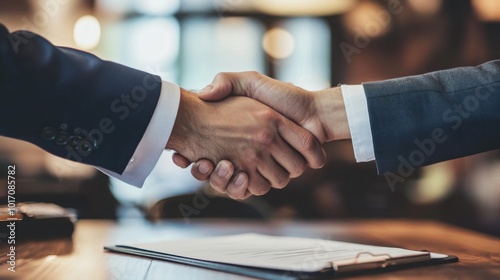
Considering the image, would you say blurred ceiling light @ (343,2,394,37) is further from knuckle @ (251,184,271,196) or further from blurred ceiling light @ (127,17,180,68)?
knuckle @ (251,184,271,196)

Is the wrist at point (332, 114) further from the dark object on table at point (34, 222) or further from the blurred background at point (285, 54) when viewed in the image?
the blurred background at point (285, 54)

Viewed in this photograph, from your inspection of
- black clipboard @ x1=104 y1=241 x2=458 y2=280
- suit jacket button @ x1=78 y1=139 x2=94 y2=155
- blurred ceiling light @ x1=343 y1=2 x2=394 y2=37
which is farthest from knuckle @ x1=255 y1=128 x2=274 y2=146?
blurred ceiling light @ x1=343 y1=2 x2=394 y2=37

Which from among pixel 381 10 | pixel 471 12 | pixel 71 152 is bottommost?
pixel 71 152

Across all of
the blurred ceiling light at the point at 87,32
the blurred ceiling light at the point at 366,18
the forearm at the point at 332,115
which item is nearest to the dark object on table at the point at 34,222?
the forearm at the point at 332,115

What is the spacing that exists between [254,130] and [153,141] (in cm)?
28

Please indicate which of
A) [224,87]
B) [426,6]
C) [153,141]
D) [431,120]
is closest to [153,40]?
[426,6]

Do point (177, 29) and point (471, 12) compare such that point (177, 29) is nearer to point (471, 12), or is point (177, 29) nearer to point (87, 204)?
point (87, 204)

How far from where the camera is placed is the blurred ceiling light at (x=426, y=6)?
206 inches

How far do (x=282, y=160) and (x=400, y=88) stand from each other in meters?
0.35

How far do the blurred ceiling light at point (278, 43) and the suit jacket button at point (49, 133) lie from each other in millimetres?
4363

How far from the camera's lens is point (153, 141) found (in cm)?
145

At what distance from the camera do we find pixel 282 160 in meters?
1.65

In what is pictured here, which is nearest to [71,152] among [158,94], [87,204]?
[158,94]

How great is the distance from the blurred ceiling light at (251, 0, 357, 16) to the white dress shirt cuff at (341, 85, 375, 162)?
4.20 m
